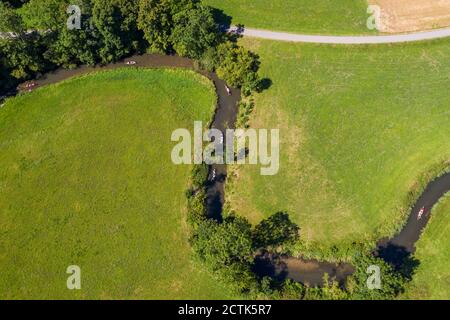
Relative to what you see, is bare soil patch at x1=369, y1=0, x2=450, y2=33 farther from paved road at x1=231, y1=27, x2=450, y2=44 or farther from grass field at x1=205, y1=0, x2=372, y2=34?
grass field at x1=205, y1=0, x2=372, y2=34

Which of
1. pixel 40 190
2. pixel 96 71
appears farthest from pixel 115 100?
pixel 40 190

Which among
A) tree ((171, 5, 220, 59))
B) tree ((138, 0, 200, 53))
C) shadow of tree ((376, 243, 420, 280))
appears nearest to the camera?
shadow of tree ((376, 243, 420, 280))

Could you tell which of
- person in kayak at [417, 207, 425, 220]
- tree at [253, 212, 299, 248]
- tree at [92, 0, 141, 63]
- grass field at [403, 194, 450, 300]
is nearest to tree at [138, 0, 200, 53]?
tree at [92, 0, 141, 63]

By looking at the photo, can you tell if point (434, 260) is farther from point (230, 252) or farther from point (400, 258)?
point (230, 252)

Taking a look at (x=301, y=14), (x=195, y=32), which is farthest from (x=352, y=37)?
(x=195, y=32)

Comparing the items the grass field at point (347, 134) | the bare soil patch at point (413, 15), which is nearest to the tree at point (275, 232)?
the grass field at point (347, 134)

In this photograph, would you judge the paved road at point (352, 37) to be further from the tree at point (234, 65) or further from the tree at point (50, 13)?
the tree at point (50, 13)
